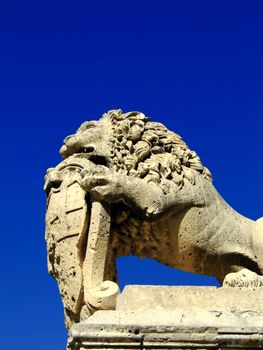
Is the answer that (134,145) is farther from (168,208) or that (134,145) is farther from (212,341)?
(212,341)

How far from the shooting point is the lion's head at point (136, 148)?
338 inches

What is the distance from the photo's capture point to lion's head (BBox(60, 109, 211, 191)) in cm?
858

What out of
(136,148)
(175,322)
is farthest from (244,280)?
(136,148)

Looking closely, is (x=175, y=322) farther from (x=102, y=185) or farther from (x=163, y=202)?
(x=102, y=185)

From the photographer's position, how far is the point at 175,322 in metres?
6.98

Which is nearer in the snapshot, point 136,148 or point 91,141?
point 136,148

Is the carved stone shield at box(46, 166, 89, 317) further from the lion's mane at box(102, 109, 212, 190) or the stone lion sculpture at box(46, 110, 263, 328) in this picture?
the lion's mane at box(102, 109, 212, 190)

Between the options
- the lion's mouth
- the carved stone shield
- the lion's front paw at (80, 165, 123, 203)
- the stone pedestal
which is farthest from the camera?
the lion's mouth

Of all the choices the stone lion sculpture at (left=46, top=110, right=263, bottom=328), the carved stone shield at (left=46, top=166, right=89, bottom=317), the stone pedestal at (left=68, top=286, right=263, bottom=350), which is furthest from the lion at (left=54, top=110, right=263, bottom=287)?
the stone pedestal at (left=68, top=286, right=263, bottom=350)

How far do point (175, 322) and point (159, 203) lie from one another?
1.66 metres

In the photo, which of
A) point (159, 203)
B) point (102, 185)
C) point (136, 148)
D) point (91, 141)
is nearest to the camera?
point (102, 185)

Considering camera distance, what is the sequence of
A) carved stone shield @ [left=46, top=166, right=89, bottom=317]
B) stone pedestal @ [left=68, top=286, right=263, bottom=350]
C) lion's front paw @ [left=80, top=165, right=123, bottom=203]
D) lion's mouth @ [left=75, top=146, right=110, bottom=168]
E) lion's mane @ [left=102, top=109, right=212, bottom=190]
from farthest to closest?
lion's mouth @ [left=75, top=146, right=110, bottom=168] → lion's mane @ [left=102, top=109, right=212, bottom=190] → carved stone shield @ [left=46, top=166, right=89, bottom=317] → lion's front paw @ [left=80, top=165, right=123, bottom=203] → stone pedestal @ [left=68, top=286, right=263, bottom=350]

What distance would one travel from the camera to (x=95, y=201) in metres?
8.26

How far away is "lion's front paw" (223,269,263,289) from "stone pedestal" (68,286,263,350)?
2.12ft
